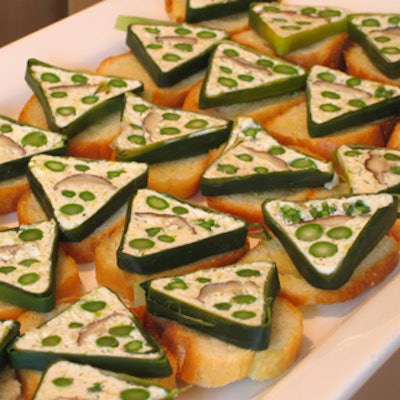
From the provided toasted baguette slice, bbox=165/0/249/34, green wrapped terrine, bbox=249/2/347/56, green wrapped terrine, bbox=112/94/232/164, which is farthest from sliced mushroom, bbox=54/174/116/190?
toasted baguette slice, bbox=165/0/249/34

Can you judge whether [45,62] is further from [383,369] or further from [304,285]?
[383,369]

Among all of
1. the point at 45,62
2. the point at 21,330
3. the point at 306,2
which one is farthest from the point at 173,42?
the point at 21,330

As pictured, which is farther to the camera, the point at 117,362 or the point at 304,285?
the point at 304,285

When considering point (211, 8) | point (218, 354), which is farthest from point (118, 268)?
point (211, 8)

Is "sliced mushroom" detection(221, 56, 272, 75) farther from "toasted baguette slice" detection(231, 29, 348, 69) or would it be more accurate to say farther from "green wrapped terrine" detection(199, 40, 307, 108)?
"toasted baguette slice" detection(231, 29, 348, 69)

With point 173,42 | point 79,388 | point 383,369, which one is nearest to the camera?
point 79,388
